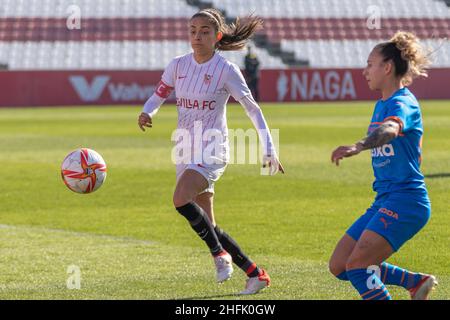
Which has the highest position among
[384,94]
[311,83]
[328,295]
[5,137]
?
[311,83]

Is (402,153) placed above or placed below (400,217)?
above

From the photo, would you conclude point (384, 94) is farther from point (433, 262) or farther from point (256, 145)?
point (256, 145)

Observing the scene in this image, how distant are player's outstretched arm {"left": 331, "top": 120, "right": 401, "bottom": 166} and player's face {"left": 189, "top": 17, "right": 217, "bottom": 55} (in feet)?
7.49

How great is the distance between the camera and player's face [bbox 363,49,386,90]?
6.37 metres

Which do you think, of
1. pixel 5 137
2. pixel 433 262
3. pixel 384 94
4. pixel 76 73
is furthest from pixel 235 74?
pixel 76 73

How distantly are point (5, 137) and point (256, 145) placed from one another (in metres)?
6.62

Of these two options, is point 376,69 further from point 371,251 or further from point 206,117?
point 206,117

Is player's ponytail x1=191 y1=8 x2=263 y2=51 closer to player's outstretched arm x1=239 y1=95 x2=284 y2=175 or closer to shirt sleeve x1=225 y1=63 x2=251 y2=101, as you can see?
shirt sleeve x1=225 y1=63 x2=251 y2=101

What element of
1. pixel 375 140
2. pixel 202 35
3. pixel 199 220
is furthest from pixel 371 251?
pixel 202 35

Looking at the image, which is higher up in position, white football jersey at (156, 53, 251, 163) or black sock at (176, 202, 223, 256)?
white football jersey at (156, 53, 251, 163)

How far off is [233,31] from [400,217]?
103 inches

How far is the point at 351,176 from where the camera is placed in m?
16.9

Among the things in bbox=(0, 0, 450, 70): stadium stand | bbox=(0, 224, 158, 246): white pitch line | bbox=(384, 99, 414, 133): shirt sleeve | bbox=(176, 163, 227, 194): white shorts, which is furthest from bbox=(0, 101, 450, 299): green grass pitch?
bbox=(0, 0, 450, 70): stadium stand

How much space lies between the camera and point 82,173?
9.02m
